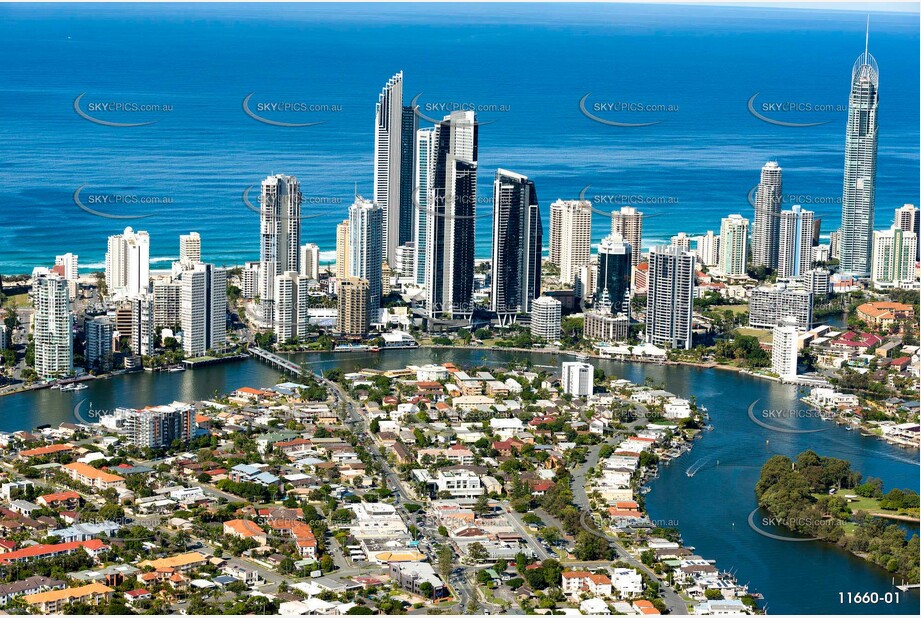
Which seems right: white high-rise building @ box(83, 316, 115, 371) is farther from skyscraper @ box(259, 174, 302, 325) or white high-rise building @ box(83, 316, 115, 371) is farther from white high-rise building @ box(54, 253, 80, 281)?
white high-rise building @ box(54, 253, 80, 281)

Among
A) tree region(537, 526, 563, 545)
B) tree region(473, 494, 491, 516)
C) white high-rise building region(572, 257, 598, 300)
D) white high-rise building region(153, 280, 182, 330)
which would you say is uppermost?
white high-rise building region(572, 257, 598, 300)

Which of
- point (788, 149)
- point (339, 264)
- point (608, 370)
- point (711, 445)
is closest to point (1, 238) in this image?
point (339, 264)

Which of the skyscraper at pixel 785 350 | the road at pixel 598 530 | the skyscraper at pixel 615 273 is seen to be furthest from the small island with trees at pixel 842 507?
the skyscraper at pixel 615 273

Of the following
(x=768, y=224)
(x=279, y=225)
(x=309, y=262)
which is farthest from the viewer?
(x=768, y=224)

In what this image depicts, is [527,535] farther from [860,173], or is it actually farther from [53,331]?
[860,173]

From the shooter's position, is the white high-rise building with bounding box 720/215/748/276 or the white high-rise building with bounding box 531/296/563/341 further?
the white high-rise building with bounding box 720/215/748/276

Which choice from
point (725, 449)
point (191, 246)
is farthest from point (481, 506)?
point (191, 246)

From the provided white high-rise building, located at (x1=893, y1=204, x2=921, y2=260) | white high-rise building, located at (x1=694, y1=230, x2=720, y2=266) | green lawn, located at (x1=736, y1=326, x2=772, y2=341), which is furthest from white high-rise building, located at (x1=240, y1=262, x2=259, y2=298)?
white high-rise building, located at (x1=893, y1=204, x2=921, y2=260)
